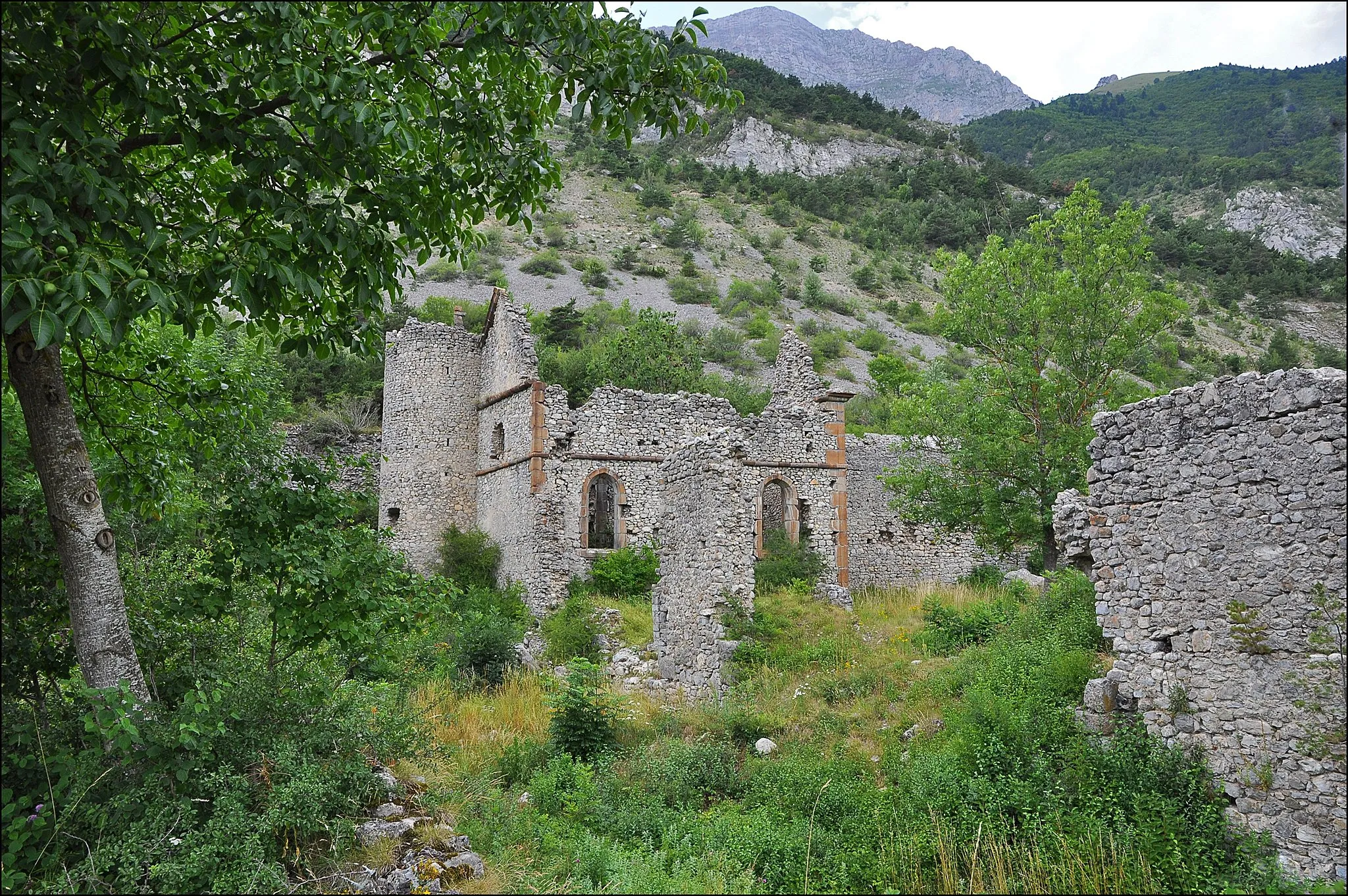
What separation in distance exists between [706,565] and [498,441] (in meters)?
11.0

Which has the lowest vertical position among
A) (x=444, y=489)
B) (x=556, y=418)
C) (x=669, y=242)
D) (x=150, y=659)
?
(x=150, y=659)

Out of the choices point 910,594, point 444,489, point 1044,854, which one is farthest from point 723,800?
point 444,489

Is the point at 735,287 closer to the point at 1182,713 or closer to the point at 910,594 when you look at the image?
the point at 910,594

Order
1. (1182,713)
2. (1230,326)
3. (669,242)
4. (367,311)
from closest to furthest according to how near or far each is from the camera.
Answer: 1. (367,311)
2. (1182,713)
3. (1230,326)
4. (669,242)

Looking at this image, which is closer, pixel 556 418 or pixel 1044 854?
pixel 1044 854

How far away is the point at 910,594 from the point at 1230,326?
31.7 meters

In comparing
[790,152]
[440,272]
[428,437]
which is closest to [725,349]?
[440,272]

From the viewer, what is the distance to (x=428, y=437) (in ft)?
73.2

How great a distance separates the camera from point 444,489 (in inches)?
879

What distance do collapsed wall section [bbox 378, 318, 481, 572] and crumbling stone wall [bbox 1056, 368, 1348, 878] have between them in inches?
702

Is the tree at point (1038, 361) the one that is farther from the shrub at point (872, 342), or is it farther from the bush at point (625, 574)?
the shrub at point (872, 342)

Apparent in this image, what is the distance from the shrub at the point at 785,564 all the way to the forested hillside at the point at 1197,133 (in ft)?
35.9

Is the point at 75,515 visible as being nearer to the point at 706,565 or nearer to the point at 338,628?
the point at 338,628

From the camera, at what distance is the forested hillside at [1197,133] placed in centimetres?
759
